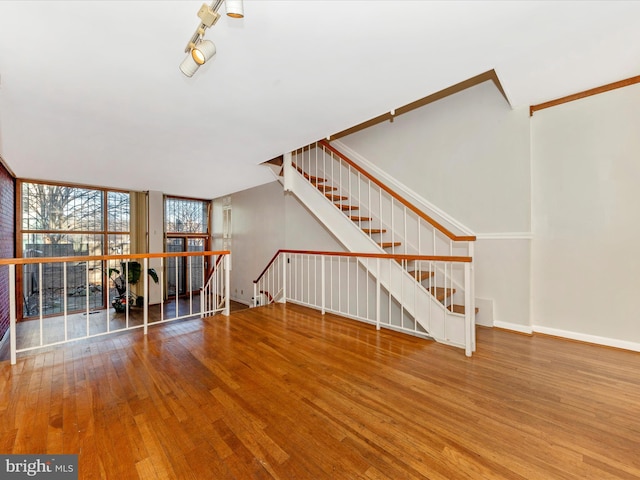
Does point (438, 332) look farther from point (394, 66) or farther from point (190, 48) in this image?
point (190, 48)

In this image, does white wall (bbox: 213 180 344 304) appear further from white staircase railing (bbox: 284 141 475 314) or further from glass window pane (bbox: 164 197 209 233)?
white staircase railing (bbox: 284 141 475 314)

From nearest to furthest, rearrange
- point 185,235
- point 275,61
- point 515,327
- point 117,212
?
point 275,61
point 515,327
point 117,212
point 185,235

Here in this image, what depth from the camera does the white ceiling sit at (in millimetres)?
1661

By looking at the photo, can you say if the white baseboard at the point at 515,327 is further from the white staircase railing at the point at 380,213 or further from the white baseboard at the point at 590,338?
the white staircase railing at the point at 380,213

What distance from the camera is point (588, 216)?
2.97 m

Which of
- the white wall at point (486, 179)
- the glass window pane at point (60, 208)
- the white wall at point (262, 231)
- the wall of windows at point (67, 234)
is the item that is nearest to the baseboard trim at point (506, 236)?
the white wall at point (486, 179)

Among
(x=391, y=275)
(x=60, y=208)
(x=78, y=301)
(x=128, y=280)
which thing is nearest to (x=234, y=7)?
(x=391, y=275)

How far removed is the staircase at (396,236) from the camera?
10.3 ft

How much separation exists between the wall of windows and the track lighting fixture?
599 cm

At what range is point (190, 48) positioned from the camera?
1.81 meters

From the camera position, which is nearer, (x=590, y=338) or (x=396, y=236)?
(x=590, y=338)

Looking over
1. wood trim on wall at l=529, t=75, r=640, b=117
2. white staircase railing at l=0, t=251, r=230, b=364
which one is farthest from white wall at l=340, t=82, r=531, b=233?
white staircase railing at l=0, t=251, r=230, b=364

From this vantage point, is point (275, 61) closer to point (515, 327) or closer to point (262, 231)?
point (515, 327)

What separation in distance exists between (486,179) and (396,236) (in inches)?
58.0
